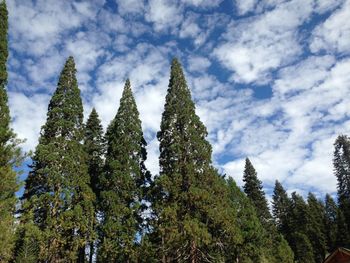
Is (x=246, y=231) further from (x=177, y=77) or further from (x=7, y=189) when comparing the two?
(x=7, y=189)

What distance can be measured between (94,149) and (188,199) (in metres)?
13.6

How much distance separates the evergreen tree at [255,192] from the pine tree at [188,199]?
2860 cm

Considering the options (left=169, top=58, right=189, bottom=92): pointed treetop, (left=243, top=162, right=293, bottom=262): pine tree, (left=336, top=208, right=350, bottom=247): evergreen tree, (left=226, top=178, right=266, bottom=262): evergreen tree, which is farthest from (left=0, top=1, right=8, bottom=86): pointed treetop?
(left=336, top=208, right=350, bottom=247): evergreen tree

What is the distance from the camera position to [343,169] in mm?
60906

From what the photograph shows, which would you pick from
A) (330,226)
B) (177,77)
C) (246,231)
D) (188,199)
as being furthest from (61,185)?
(330,226)

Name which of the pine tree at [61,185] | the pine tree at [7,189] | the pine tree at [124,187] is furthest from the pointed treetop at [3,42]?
the pine tree at [124,187]

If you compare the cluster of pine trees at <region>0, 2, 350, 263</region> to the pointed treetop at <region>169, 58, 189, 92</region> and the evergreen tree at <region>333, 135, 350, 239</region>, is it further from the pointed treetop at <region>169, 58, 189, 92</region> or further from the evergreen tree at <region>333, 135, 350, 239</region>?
the evergreen tree at <region>333, 135, 350, 239</region>

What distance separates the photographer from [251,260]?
3484cm

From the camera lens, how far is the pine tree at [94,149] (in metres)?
32.0

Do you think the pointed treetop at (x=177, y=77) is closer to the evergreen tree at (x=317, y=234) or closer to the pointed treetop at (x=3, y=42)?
the pointed treetop at (x=3, y=42)

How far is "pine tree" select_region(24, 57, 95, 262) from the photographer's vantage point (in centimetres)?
2427

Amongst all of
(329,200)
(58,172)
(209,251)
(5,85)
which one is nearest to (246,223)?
(209,251)

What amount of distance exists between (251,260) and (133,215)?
47.0 feet

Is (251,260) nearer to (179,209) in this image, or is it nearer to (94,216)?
(179,209)
